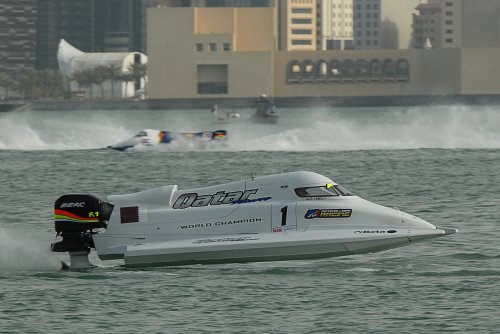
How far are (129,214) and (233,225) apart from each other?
1923 mm

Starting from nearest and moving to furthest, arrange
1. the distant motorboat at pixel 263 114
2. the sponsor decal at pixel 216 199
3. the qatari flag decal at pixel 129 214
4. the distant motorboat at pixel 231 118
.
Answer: the qatari flag decal at pixel 129 214 < the sponsor decal at pixel 216 199 < the distant motorboat at pixel 263 114 < the distant motorboat at pixel 231 118

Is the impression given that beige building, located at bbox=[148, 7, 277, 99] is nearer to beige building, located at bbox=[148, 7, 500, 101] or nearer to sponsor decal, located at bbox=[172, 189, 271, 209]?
beige building, located at bbox=[148, 7, 500, 101]

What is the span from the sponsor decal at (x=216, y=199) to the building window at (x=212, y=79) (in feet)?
551

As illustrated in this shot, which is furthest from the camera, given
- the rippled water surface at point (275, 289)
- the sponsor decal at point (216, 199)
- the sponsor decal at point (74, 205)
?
the sponsor decal at point (216, 199)

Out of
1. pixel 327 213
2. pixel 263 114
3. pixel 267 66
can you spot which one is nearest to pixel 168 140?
pixel 263 114

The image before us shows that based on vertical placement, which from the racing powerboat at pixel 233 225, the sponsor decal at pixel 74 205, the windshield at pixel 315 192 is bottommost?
the racing powerboat at pixel 233 225

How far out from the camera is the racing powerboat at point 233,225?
21078 mm

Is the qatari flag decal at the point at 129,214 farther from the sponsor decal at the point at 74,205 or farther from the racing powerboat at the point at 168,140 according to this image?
the racing powerboat at the point at 168,140

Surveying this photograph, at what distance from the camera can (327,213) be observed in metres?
21.5

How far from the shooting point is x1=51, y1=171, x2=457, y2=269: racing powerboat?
2108 centimetres

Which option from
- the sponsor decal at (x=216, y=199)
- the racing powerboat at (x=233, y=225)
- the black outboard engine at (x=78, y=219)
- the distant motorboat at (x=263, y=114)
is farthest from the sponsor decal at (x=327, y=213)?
the distant motorboat at (x=263, y=114)

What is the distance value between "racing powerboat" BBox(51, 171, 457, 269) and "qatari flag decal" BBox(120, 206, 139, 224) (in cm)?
2

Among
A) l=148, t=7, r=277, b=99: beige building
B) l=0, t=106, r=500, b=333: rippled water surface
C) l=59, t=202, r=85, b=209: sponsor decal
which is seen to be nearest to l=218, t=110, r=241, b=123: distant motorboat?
l=148, t=7, r=277, b=99: beige building

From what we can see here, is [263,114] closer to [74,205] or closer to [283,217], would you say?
[283,217]
